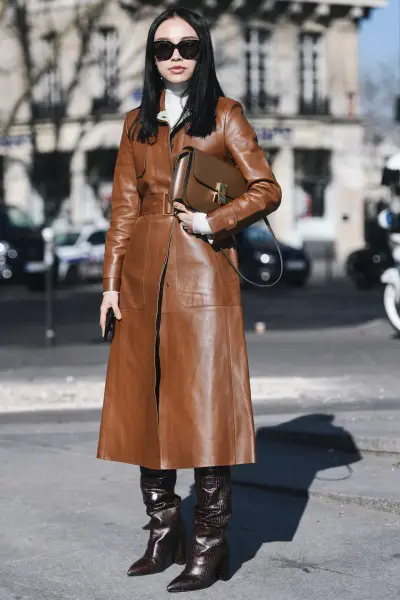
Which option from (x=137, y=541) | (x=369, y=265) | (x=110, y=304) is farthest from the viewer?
(x=369, y=265)

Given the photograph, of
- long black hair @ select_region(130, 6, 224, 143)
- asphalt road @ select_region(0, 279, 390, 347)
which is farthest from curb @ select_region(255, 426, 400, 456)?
asphalt road @ select_region(0, 279, 390, 347)

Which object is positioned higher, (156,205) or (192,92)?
(192,92)

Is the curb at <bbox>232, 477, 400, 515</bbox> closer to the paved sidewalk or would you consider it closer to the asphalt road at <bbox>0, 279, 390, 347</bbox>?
the paved sidewalk

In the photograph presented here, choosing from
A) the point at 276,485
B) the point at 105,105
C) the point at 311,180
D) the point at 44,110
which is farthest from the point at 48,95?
the point at 276,485

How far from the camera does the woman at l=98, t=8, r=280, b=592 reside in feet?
14.1

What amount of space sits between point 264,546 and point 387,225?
780 centimetres

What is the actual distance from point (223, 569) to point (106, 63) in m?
37.4

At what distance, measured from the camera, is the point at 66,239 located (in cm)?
2961

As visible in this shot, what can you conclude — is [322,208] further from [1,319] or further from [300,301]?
[1,319]

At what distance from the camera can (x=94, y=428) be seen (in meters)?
7.70

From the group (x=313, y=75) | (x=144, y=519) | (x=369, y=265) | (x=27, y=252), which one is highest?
(x=313, y=75)

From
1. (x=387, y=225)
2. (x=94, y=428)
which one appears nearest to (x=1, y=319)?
(x=387, y=225)

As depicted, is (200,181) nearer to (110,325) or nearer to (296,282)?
(110,325)

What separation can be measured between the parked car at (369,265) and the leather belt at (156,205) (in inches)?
843
